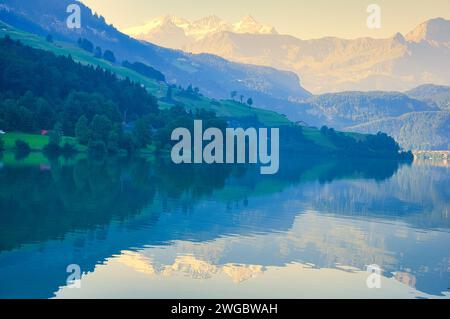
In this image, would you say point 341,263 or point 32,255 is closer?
point 32,255

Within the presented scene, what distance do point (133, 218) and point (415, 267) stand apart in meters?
25.9

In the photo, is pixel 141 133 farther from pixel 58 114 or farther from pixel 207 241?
pixel 207 241

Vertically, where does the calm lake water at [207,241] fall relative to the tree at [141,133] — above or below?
below

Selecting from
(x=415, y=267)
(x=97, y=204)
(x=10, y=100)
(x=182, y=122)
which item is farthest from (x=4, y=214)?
(x=182, y=122)

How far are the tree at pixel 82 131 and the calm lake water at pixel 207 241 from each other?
65.9m

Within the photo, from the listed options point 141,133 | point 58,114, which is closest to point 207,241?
point 141,133

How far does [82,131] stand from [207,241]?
379 feet

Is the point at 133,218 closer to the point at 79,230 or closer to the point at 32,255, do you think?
the point at 79,230

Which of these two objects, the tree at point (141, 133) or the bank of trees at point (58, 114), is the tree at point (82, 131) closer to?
the bank of trees at point (58, 114)

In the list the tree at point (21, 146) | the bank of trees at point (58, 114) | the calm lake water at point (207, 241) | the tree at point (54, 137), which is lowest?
the calm lake water at point (207, 241)

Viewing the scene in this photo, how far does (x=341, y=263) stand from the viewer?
4603 cm

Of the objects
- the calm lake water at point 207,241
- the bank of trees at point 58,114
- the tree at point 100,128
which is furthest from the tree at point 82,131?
the calm lake water at point 207,241

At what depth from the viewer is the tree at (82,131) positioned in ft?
528
